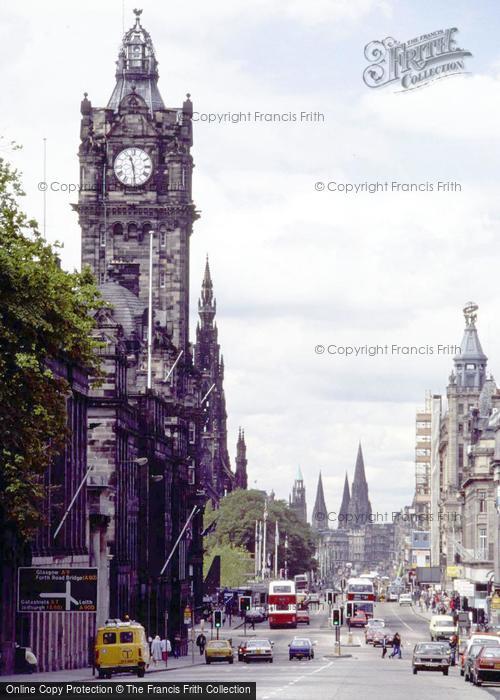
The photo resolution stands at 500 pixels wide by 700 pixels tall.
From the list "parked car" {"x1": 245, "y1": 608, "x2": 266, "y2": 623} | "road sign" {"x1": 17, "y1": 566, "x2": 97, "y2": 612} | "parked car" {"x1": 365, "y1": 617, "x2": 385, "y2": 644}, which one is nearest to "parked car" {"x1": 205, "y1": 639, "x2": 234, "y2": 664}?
"road sign" {"x1": 17, "y1": 566, "x2": 97, "y2": 612}

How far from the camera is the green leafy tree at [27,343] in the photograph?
52.0 metres

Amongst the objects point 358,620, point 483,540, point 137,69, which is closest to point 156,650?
point 358,620

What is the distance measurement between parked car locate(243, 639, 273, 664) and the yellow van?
21184 millimetres

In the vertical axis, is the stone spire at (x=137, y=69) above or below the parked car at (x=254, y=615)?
above

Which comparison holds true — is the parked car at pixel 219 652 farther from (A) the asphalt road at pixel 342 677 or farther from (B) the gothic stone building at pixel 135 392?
(B) the gothic stone building at pixel 135 392

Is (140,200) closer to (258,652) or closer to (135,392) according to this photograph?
(135,392)

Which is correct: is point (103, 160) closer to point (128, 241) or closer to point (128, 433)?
point (128, 241)

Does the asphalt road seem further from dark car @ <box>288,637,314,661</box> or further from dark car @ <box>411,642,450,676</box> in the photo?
dark car @ <box>288,637,314,661</box>

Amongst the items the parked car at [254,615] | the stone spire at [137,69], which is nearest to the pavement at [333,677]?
the parked car at [254,615]

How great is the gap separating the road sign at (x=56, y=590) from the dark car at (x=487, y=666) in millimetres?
13973

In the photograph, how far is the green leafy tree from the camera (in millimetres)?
51969

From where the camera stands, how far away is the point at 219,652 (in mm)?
90125

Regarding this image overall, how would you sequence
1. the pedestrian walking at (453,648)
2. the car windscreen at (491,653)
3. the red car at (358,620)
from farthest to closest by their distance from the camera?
the red car at (358,620) → the pedestrian walking at (453,648) → the car windscreen at (491,653)

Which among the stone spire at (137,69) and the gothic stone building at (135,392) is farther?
the stone spire at (137,69)
